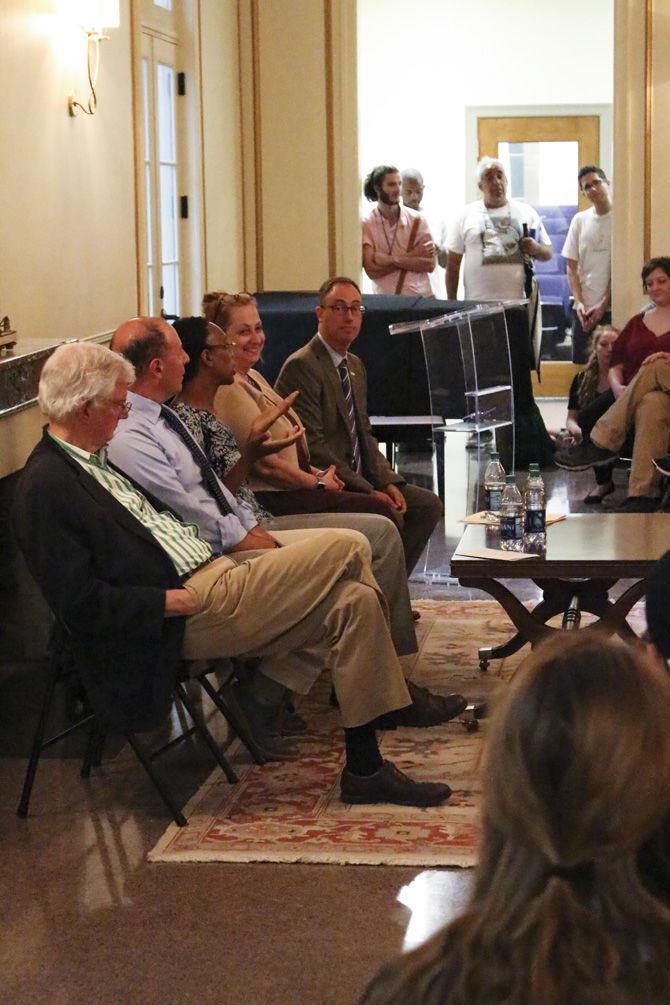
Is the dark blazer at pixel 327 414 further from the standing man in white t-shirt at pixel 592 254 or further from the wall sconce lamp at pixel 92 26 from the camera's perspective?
the standing man in white t-shirt at pixel 592 254

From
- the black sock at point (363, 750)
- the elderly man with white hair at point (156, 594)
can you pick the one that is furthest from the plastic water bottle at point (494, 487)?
the black sock at point (363, 750)

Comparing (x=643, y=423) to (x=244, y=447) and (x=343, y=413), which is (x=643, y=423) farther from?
(x=244, y=447)

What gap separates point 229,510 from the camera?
4148mm

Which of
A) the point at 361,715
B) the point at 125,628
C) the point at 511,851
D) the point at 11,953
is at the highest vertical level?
the point at 511,851

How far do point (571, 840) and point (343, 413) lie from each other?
4.08 m

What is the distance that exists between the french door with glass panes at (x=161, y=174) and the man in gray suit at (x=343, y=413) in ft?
6.82

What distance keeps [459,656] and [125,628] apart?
5.86 feet

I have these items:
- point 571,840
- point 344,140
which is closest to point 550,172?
point 344,140

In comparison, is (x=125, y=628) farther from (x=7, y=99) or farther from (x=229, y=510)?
(x=7, y=99)

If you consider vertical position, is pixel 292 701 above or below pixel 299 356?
below

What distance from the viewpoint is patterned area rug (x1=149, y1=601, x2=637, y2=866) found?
3309 millimetres

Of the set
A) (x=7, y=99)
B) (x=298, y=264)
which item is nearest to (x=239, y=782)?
(x=7, y=99)

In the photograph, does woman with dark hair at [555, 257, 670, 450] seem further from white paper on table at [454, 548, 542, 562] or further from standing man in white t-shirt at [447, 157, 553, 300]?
white paper on table at [454, 548, 542, 562]

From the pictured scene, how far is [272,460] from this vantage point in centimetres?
468
